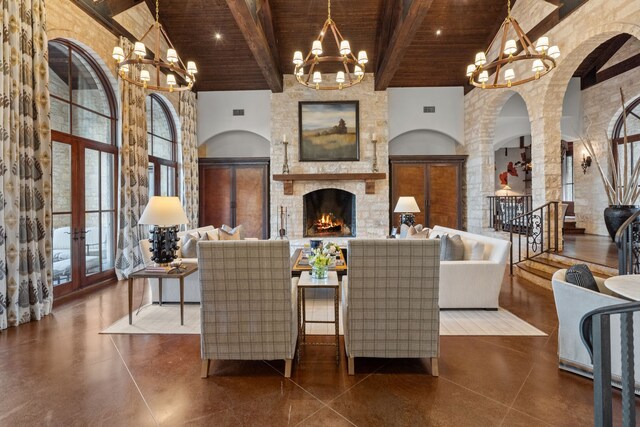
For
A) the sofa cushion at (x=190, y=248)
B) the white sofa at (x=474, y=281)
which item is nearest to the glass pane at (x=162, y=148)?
the sofa cushion at (x=190, y=248)

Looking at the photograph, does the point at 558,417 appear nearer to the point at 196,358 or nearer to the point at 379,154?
the point at 196,358

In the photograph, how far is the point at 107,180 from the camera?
570 cm

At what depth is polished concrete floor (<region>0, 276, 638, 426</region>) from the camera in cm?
216

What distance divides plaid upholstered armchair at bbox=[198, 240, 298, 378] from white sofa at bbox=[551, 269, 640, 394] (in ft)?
7.16

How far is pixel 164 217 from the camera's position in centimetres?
371

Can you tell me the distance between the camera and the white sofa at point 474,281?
4.10 m

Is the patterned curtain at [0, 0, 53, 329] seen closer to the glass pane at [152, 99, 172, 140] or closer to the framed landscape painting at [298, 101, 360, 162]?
the glass pane at [152, 99, 172, 140]

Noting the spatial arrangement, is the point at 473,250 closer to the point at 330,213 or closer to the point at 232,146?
the point at 330,213

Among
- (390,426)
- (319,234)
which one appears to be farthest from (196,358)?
(319,234)

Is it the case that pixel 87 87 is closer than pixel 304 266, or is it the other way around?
pixel 304 266

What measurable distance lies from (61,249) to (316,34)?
254 inches

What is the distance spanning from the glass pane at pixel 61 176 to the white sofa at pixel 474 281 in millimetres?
5290

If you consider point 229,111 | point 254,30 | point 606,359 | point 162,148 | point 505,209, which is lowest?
point 606,359

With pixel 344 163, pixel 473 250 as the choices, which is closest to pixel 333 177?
pixel 344 163
